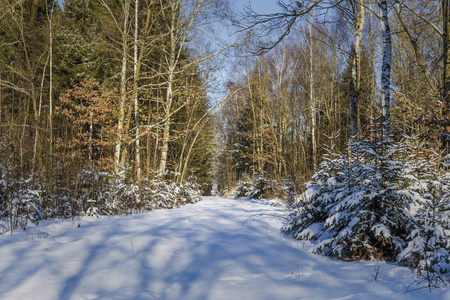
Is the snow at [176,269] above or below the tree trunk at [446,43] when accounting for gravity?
below

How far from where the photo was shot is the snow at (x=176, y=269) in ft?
7.26

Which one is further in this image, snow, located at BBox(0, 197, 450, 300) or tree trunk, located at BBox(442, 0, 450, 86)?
tree trunk, located at BBox(442, 0, 450, 86)

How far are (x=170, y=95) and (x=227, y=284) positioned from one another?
8.16 m

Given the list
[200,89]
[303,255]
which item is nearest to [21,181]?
[303,255]

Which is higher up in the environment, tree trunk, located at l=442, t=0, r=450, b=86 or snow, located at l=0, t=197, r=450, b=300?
tree trunk, located at l=442, t=0, r=450, b=86

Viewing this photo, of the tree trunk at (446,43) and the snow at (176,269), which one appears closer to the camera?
the snow at (176,269)

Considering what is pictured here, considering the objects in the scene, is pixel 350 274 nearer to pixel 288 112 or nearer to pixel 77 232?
pixel 77 232

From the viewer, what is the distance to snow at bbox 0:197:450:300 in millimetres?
2213

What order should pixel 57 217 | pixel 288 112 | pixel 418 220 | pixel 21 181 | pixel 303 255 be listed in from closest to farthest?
1. pixel 418 220
2. pixel 303 255
3. pixel 21 181
4. pixel 57 217
5. pixel 288 112

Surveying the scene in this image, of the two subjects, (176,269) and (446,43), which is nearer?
(176,269)

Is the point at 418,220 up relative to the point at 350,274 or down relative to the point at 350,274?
up

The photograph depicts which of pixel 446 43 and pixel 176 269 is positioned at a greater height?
pixel 446 43

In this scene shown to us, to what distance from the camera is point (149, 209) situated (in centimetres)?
770

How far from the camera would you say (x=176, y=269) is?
114 inches
